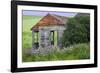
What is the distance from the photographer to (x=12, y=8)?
173cm

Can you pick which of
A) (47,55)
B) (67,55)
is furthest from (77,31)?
(47,55)

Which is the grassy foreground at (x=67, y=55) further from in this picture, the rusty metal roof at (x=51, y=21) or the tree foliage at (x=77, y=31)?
the rusty metal roof at (x=51, y=21)

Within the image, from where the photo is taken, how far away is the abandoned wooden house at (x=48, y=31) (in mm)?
1826

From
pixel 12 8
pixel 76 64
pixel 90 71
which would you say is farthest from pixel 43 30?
pixel 90 71

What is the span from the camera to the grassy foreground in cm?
182

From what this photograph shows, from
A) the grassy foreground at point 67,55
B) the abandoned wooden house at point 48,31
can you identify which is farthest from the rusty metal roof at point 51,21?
the grassy foreground at point 67,55

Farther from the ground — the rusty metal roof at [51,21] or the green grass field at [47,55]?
the rusty metal roof at [51,21]

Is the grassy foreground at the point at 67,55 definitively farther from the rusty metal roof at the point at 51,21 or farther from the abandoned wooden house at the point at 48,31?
the rusty metal roof at the point at 51,21

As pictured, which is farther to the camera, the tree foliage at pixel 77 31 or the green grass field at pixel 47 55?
the tree foliage at pixel 77 31

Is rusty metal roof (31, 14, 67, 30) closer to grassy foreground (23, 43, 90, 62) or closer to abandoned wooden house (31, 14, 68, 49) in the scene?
abandoned wooden house (31, 14, 68, 49)

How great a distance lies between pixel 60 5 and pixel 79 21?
0.26 m

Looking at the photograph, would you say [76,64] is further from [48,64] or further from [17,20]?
[17,20]

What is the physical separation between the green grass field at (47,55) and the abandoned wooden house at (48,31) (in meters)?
0.05

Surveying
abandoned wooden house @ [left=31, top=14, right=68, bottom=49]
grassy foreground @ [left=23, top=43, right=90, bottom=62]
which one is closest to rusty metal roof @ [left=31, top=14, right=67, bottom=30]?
abandoned wooden house @ [left=31, top=14, right=68, bottom=49]
